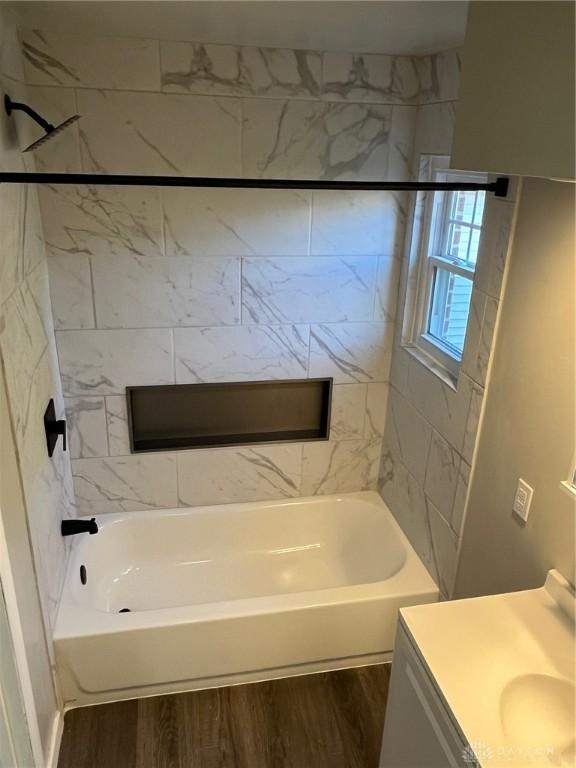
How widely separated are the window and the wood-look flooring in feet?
4.31

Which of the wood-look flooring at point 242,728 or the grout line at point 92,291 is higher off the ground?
the grout line at point 92,291

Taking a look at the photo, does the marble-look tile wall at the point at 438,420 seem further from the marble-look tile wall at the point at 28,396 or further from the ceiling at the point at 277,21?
the marble-look tile wall at the point at 28,396

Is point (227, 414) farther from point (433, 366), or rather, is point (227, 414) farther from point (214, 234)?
point (433, 366)

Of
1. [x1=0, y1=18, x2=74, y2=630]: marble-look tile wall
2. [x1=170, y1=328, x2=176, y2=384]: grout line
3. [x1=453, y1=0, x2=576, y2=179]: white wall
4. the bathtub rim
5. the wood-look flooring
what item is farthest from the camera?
[x1=170, y1=328, x2=176, y2=384]: grout line

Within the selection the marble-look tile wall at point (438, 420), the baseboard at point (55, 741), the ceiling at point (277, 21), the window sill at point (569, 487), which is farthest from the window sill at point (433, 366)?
the baseboard at point (55, 741)

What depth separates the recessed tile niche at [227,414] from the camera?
263 centimetres

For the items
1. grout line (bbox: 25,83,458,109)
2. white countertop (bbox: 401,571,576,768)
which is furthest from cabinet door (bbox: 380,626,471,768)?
grout line (bbox: 25,83,458,109)

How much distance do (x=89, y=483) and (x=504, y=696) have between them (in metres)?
1.93

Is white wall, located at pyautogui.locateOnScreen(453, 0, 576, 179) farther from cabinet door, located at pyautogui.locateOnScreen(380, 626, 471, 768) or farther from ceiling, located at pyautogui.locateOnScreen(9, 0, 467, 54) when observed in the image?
cabinet door, located at pyautogui.locateOnScreen(380, 626, 471, 768)

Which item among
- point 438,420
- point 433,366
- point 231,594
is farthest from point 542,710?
point 231,594

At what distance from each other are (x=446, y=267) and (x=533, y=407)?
0.84 meters

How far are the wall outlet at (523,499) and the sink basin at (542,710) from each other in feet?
1.50

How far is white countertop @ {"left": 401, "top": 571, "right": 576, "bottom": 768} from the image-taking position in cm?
121

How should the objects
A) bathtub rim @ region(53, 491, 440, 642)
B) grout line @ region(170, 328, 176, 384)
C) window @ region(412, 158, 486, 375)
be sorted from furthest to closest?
grout line @ region(170, 328, 176, 384) → window @ region(412, 158, 486, 375) → bathtub rim @ region(53, 491, 440, 642)
